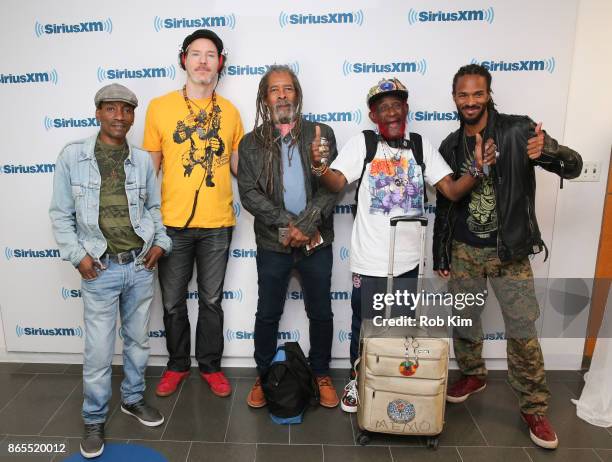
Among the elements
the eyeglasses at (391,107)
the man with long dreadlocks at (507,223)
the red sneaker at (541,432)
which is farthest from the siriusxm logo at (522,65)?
the red sneaker at (541,432)

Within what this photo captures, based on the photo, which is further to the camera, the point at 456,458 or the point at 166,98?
the point at 166,98

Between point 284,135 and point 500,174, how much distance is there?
1.12 meters

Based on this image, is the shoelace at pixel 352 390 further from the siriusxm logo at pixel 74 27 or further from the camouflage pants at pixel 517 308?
the siriusxm logo at pixel 74 27

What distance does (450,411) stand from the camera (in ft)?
8.86

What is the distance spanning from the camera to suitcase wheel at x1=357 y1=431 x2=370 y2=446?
240 cm

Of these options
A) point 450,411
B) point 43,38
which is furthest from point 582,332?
point 43,38

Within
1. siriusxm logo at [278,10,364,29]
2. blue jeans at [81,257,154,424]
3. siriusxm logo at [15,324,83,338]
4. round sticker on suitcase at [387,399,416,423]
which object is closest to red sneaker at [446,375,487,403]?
round sticker on suitcase at [387,399,416,423]

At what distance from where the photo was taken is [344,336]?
311cm

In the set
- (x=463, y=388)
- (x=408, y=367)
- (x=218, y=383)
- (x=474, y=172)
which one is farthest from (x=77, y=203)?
(x=463, y=388)

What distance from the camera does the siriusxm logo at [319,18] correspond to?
107 inches

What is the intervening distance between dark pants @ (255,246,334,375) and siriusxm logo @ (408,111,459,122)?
948 mm

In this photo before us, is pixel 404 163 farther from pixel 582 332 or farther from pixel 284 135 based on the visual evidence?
pixel 582 332

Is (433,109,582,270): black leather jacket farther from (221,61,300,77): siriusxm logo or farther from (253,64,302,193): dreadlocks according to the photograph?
(221,61,300,77): siriusxm logo

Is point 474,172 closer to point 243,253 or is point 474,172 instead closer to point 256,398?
point 243,253
